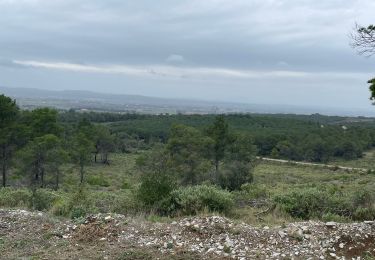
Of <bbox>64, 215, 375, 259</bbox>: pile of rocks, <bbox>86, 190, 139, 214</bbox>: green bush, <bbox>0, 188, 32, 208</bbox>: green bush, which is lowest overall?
<bbox>0, 188, 32, 208</bbox>: green bush

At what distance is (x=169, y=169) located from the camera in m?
33.8

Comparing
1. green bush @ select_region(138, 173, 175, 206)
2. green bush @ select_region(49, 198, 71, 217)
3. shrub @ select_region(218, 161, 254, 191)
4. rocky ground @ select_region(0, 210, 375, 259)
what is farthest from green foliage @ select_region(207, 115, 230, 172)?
rocky ground @ select_region(0, 210, 375, 259)

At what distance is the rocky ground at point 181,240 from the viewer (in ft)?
26.3

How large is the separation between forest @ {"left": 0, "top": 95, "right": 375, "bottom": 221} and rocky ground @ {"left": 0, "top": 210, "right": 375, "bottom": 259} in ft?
4.75

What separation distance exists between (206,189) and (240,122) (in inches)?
3671

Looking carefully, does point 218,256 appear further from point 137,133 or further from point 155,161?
point 137,133

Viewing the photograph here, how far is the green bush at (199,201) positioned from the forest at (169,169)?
3cm

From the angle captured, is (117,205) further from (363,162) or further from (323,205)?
(363,162)

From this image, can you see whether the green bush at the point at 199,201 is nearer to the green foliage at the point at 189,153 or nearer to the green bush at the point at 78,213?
the green bush at the point at 78,213

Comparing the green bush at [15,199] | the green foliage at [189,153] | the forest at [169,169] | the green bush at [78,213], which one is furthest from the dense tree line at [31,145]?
the green bush at [78,213]

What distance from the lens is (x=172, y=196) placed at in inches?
455

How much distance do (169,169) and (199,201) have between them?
2287cm

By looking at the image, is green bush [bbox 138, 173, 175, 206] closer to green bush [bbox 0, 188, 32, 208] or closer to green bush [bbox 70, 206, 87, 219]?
green bush [bbox 70, 206, 87, 219]

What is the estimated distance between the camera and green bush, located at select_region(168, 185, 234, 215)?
1106cm
